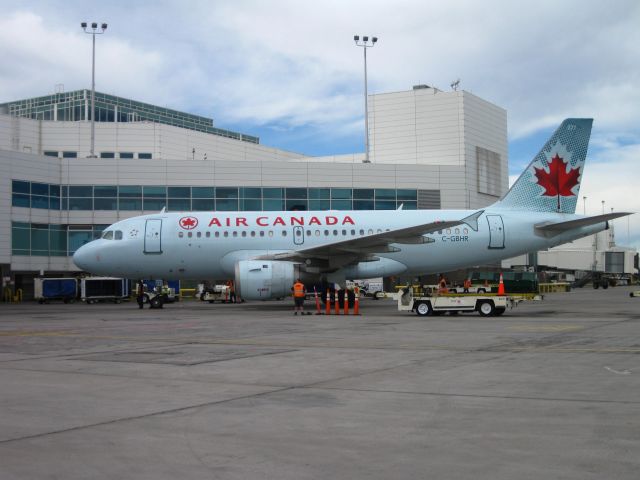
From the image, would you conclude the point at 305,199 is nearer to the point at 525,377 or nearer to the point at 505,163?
the point at 505,163

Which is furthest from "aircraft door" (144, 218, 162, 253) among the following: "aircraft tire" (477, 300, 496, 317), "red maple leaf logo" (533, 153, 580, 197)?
"red maple leaf logo" (533, 153, 580, 197)

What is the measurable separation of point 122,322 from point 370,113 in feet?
204

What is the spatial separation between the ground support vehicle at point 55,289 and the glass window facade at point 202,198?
713cm

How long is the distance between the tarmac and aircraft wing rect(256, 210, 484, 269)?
461 inches

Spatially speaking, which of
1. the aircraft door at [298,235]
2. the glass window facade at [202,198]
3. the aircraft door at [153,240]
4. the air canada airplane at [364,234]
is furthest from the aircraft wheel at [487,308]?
the glass window facade at [202,198]

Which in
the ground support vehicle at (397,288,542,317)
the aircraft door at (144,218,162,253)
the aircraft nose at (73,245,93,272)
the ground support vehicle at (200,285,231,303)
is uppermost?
the aircraft door at (144,218,162,253)

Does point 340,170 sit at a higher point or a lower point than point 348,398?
higher

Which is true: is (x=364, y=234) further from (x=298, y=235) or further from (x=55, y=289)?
(x=55, y=289)

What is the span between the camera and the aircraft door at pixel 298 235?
99.1ft

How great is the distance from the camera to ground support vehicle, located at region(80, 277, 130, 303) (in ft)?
147

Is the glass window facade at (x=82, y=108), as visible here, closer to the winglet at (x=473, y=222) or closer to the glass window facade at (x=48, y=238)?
the glass window facade at (x=48, y=238)

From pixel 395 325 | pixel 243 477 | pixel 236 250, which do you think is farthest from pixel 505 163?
pixel 243 477

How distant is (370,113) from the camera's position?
80375 mm

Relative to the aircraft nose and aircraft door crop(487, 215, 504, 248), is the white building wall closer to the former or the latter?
aircraft door crop(487, 215, 504, 248)
